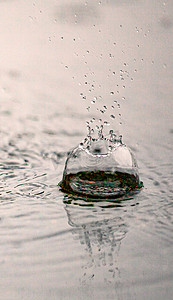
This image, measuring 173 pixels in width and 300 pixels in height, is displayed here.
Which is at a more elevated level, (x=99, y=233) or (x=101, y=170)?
(x=101, y=170)

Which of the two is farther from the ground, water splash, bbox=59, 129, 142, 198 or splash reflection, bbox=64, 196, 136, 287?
water splash, bbox=59, 129, 142, 198

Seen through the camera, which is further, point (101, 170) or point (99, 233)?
point (101, 170)

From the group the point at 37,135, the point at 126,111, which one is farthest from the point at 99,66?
the point at 37,135

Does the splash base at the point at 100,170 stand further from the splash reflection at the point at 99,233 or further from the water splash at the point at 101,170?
the splash reflection at the point at 99,233

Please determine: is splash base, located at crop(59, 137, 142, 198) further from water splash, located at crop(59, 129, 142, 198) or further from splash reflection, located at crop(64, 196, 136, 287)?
splash reflection, located at crop(64, 196, 136, 287)

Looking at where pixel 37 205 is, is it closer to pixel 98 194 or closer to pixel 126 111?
pixel 98 194

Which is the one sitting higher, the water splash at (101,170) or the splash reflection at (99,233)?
the water splash at (101,170)

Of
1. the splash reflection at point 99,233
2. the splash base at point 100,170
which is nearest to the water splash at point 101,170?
the splash base at point 100,170

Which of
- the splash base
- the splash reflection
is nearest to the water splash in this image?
the splash base

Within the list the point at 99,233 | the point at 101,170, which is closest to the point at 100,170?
the point at 101,170

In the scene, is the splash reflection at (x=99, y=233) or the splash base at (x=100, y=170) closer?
the splash reflection at (x=99, y=233)

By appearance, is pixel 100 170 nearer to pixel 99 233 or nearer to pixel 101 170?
pixel 101 170
